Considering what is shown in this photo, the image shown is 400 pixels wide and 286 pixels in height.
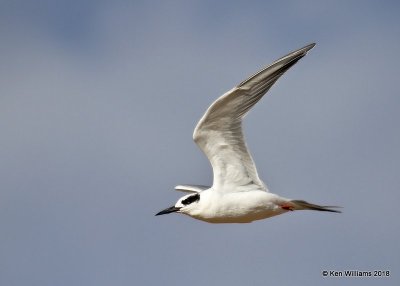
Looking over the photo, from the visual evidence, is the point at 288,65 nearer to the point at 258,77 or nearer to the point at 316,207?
the point at 258,77

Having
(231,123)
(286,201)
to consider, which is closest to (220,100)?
(231,123)

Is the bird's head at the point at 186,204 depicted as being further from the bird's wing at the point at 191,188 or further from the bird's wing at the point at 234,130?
the bird's wing at the point at 191,188

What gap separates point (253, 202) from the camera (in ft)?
70.1

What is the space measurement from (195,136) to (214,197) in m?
1.11

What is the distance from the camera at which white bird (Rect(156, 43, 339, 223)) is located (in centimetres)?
2084

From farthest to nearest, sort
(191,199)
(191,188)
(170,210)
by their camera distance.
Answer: (191,188) < (170,210) < (191,199)

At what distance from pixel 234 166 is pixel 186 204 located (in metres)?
1.12

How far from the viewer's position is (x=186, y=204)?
22266mm

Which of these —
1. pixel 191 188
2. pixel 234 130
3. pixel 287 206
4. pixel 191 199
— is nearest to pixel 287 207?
pixel 287 206

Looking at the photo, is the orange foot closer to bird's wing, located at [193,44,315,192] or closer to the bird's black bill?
bird's wing, located at [193,44,315,192]

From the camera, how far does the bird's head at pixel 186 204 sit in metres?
22.1

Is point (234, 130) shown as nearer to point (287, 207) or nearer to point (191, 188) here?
point (287, 207)

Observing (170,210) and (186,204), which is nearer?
(186,204)

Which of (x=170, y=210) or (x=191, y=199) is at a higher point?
(x=191, y=199)
